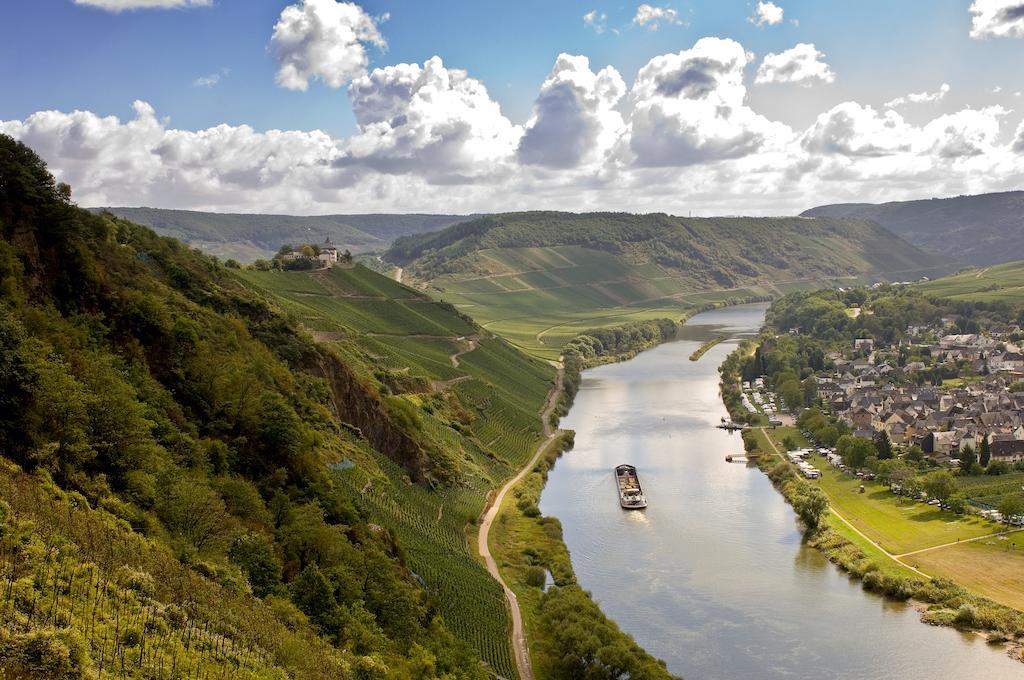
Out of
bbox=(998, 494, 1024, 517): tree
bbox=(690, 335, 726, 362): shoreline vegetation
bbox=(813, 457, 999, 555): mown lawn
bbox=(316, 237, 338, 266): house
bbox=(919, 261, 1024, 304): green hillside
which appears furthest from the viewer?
bbox=(919, 261, 1024, 304): green hillside

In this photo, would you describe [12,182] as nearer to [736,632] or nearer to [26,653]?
[26,653]

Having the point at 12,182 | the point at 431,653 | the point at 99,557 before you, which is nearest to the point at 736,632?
the point at 431,653

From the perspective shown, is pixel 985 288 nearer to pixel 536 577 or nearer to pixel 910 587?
pixel 910 587

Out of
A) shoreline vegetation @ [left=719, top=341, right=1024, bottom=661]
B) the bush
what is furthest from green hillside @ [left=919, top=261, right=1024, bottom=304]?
the bush

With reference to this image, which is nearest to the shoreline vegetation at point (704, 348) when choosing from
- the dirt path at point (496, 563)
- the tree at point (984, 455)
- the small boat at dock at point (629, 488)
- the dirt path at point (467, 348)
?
the dirt path at point (467, 348)

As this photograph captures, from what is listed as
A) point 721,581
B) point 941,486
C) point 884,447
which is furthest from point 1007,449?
point 721,581

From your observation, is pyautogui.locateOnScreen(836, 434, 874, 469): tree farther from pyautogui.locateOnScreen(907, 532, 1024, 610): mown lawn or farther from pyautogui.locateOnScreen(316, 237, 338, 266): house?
pyautogui.locateOnScreen(316, 237, 338, 266): house
